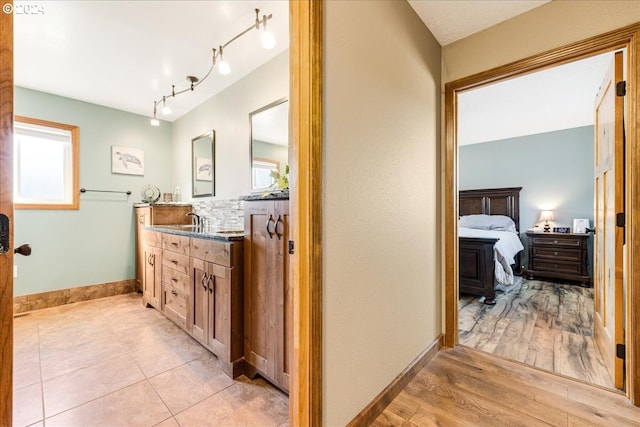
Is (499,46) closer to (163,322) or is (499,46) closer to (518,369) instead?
(518,369)

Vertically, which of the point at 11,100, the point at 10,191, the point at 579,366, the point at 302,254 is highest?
the point at 11,100

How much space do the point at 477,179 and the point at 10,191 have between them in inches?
256

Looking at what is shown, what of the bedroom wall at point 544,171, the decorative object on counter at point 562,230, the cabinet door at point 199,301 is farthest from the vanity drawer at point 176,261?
the bedroom wall at point 544,171

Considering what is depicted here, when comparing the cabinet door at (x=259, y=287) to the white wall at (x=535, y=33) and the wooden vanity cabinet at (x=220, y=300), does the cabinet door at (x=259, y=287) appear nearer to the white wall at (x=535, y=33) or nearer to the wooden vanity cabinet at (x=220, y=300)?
the wooden vanity cabinet at (x=220, y=300)

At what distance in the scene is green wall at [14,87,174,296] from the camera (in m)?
3.03

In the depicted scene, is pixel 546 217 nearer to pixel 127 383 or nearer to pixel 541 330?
pixel 541 330

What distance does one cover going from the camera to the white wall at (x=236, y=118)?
8.38ft

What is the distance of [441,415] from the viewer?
144cm

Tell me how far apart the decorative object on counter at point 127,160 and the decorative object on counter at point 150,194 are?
0.75 ft

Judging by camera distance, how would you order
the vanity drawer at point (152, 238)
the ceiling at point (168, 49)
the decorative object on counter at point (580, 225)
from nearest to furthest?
the ceiling at point (168, 49), the vanity drawer at point (152, 238), the decorative object on counter at point (580, 225)

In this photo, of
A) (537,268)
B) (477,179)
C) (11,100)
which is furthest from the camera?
(477,179)

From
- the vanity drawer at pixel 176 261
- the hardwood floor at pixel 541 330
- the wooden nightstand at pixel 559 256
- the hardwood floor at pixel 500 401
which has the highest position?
the vanity drawer at pixel 176 261

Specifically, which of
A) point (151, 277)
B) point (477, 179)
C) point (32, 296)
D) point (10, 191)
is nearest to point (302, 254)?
point (10, 191)

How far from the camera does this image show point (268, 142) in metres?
2.64
